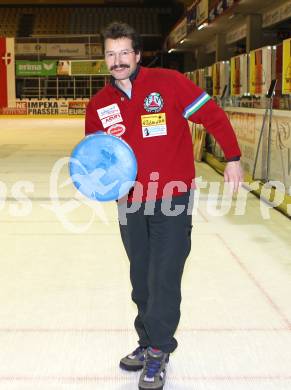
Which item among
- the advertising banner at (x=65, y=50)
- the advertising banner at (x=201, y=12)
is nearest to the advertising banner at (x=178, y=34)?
the advertising banner at (x=201, y=12)

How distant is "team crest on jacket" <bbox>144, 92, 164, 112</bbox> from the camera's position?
8.49 ft

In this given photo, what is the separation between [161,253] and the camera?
2.66 metres

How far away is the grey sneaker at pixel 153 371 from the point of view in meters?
2.67

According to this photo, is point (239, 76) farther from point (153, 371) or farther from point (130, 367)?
point (153, 371)

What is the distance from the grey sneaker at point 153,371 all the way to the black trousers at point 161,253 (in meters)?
0.04

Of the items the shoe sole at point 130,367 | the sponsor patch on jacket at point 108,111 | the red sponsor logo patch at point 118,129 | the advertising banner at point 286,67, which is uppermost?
the advertising banner at point 286,67

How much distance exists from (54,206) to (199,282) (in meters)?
3.41

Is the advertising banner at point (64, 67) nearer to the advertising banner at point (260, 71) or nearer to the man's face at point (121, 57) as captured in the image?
the advertising banner at point (260, 71)

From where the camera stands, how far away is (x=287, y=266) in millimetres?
4723

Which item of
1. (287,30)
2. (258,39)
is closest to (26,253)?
(258,39)

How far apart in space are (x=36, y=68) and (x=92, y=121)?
27950 mm

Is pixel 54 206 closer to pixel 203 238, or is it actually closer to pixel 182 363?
pixel 203 238

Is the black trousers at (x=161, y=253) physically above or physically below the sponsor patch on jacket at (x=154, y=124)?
below

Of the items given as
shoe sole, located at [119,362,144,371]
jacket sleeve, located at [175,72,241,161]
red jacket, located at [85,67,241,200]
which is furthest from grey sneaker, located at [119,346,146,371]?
jacket sleeve, located at [175,72,241,161]
